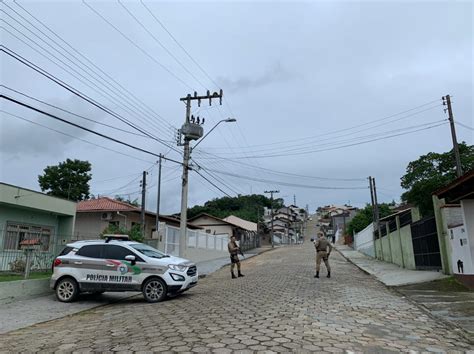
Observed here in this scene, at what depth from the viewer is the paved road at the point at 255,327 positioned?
18.5 ft

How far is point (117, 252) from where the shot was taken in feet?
37.7

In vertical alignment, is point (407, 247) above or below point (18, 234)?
below

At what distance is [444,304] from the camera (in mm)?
8750

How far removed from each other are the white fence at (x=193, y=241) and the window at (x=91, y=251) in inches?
374

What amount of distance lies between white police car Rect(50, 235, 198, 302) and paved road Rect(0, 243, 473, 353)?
0.54 meters

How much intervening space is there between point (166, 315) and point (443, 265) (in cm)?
903

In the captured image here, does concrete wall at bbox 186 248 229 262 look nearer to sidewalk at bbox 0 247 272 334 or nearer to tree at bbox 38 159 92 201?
sidewalk at bbox 0 247 272 334

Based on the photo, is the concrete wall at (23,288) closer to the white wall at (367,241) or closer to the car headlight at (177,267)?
the car headlight at (177,267)

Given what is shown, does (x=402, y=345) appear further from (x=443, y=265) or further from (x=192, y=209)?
(x=192, y=209)

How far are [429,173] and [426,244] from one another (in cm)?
1551

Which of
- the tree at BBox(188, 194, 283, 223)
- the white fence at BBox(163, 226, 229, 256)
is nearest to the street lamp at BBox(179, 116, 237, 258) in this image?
the white fence at BBox(163, 226, 229, 256)

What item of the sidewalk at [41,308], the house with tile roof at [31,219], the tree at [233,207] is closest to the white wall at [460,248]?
the sidewalk at [41,308]

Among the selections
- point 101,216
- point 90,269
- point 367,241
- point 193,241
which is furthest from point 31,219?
point 367,241

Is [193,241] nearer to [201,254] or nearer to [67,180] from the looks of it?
[201,254]
